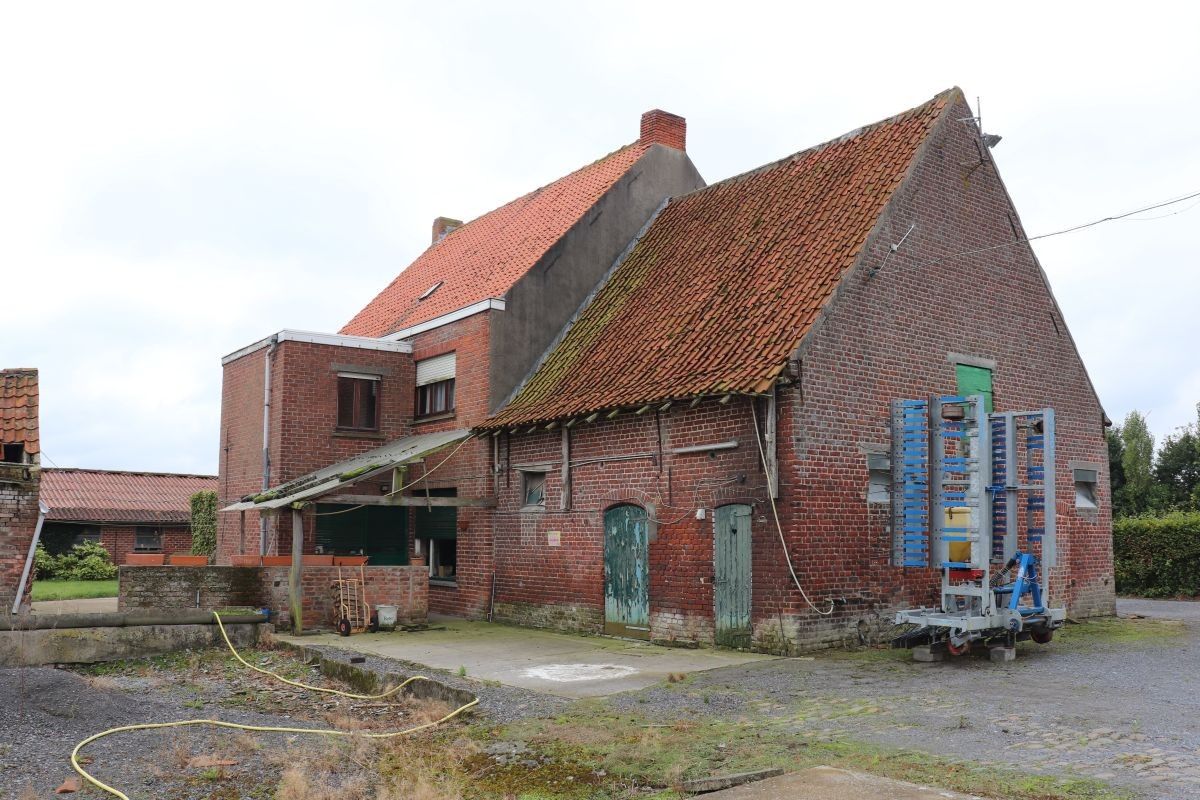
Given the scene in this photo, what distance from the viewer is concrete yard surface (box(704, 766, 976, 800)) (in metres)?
6.10

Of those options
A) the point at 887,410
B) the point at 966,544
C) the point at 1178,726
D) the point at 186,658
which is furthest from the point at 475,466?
the point at 1178,726

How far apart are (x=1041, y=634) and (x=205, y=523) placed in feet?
66.4

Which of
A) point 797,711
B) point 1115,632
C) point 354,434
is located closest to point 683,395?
point 797,711

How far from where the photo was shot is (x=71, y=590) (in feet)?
86.3

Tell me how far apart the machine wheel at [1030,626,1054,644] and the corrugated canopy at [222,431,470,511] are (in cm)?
963

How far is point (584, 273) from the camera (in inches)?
779

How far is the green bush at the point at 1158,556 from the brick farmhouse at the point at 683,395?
6872 millimetres

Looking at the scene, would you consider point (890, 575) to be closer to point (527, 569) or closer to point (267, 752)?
point (527, 569)

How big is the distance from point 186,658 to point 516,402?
6.85m

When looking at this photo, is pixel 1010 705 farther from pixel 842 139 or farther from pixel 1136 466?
pixel 1136 466

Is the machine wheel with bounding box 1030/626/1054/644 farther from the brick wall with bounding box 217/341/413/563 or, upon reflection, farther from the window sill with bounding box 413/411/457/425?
the brick wall with bounding box 217/341/413/563

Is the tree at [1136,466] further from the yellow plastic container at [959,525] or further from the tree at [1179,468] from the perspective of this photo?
the yellow plastic container at [959,525]

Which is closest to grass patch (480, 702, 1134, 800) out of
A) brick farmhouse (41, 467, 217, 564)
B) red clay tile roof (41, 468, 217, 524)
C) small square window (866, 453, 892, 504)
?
small square window (866, 453, 892, 504)

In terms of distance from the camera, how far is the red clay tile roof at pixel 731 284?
14.2 meters
